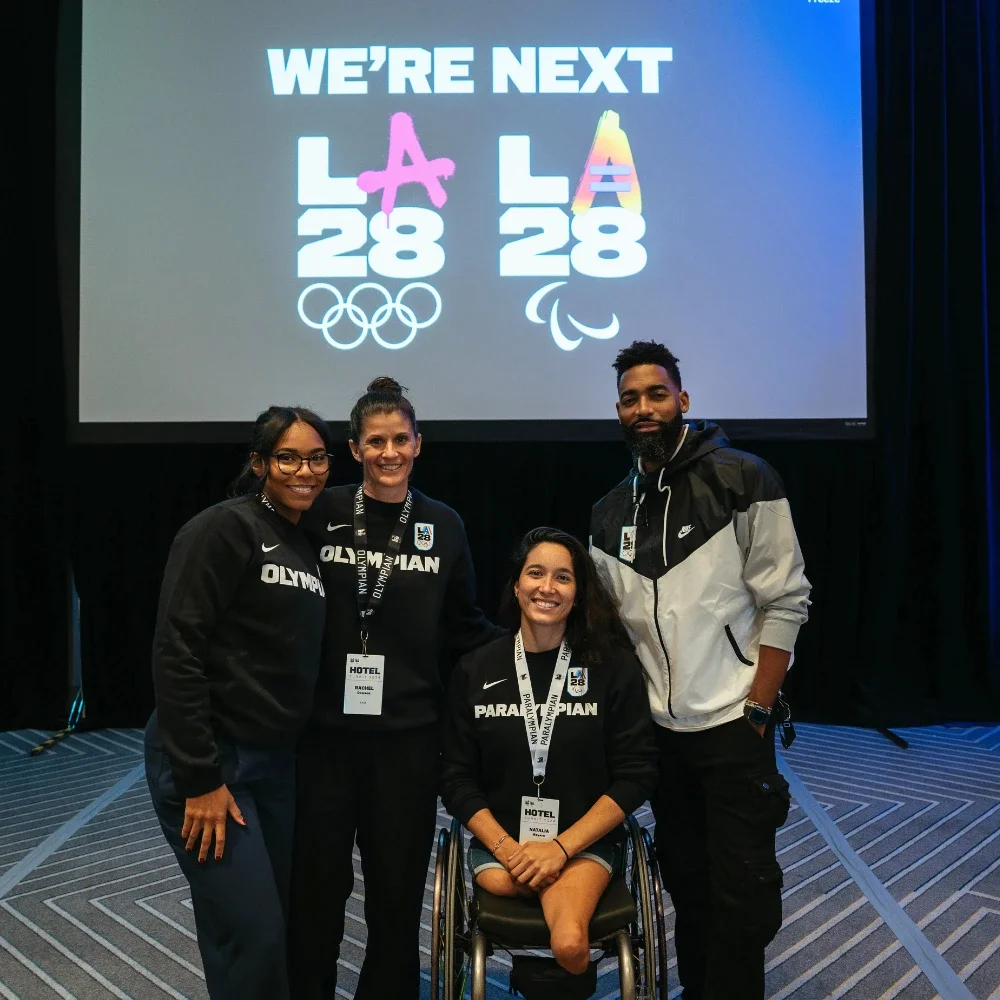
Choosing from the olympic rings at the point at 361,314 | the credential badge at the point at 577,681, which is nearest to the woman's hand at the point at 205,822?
the credential badge at the point at 577,681

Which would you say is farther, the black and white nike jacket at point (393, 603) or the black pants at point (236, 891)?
the black and white nike jacket at point (393, 603)

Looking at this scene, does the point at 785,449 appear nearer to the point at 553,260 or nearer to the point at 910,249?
the point at 910,249

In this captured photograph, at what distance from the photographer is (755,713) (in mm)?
1921

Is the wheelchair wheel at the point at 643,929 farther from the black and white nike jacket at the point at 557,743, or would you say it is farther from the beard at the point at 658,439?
the beard at the point at 658,439

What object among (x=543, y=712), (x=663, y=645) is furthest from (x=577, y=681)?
(x=663, y=645)

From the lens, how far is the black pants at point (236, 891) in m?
1.61

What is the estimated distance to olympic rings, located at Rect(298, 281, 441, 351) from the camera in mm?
4004

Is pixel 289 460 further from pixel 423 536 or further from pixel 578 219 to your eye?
pixel 578 219

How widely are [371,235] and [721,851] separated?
3.11m

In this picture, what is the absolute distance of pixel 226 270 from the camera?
13.3 feet

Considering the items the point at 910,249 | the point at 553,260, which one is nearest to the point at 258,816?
the point at 553,260

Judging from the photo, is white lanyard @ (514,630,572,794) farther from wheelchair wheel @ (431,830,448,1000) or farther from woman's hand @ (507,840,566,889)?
wheelchair wheel @ (431,830,448,1000)

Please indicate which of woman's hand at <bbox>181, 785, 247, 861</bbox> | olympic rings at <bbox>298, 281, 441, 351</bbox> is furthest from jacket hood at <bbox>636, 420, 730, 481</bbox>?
olympic rings at <bbox>298, 281, 441, 351</bbox>

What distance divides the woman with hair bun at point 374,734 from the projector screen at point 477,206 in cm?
207
